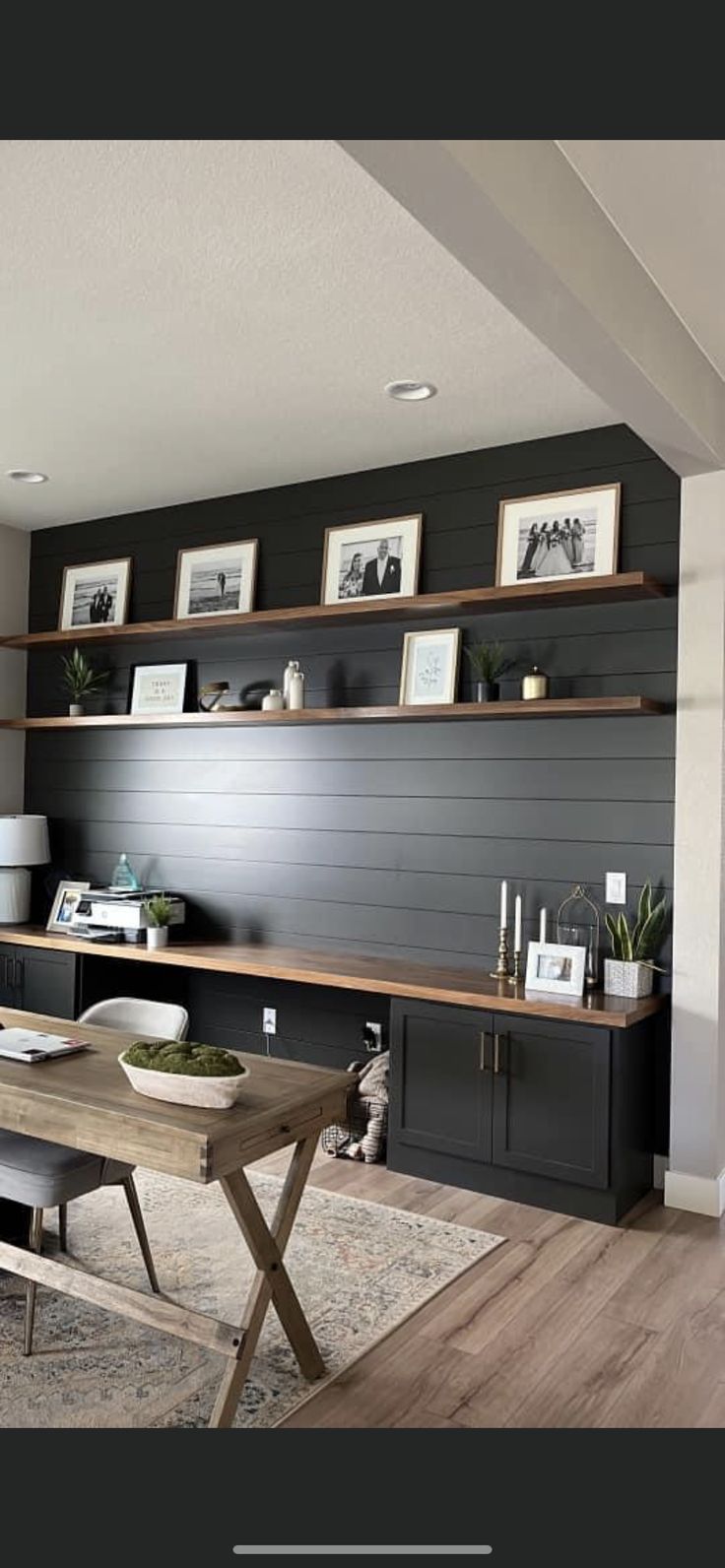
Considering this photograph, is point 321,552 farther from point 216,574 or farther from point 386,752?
point 386,752

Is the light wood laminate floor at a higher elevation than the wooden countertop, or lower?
lower

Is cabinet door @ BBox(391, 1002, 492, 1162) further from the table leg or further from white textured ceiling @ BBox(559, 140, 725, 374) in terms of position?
white textured ceiling @ BBox(559, 140, 725, 374)

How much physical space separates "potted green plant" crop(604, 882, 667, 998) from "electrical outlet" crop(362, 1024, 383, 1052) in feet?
3.56

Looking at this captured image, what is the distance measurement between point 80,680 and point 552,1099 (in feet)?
10.5

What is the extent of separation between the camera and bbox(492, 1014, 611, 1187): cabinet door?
11.5 ft

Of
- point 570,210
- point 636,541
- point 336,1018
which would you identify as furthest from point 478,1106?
point 570,210

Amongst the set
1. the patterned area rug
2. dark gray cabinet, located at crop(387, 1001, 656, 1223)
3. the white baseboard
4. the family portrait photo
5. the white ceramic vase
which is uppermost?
the family portrait photo

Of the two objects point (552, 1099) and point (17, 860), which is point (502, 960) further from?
point (17, 860)

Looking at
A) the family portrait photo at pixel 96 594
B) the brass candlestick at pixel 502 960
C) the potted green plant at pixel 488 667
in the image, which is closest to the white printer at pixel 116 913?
the family portrait photo at pixel 96 594

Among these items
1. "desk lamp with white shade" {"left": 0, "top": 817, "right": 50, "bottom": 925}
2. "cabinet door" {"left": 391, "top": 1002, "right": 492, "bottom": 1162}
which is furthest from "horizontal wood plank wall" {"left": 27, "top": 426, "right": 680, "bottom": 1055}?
"cabinet door" {"left": 391, "top": 1002, "right": 492, "bottom": 1162}

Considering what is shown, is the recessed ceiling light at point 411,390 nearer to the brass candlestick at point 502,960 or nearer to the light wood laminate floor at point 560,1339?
the brass candlestick at point 502,960

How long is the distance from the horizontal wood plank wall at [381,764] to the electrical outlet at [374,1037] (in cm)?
9

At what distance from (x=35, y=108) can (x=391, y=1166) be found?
11.8ft

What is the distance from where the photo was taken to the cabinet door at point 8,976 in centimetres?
521
